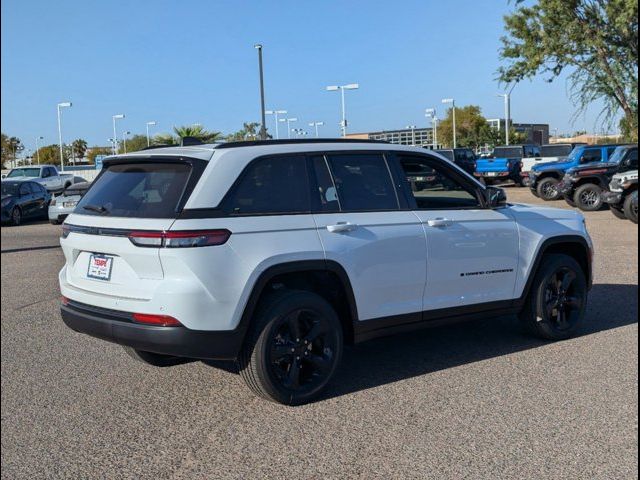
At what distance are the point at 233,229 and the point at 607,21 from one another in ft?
81.4

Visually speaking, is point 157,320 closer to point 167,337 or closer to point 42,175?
point 167,337

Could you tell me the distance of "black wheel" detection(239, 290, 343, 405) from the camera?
457cm

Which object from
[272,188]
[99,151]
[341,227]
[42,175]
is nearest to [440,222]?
[341,227]

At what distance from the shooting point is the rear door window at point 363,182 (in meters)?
5.15

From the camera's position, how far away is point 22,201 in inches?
845

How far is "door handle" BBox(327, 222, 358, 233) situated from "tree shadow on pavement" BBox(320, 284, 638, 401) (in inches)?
45.5

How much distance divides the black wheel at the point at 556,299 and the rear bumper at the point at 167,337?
9.67ft

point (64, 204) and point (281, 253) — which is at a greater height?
point (281, 253)

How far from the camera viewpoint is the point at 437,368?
5.50m

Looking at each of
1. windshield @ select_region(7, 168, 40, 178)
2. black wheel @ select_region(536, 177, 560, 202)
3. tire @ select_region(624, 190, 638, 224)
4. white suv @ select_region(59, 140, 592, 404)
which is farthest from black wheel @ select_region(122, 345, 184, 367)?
windshield @ select_region(7, 168, 40, 178)

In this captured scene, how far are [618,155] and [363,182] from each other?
17.6m

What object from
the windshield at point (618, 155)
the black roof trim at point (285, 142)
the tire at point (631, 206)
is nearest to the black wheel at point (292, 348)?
the black roof trim at point (285, 142)

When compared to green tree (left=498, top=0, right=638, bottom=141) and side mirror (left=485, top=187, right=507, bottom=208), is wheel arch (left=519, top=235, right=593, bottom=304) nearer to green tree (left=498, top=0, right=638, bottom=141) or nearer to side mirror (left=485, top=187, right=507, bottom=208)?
side mirror (left=485, top=187, right=507, bottom=208)

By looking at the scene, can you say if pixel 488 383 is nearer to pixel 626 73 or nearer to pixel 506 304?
pixel 506 304
